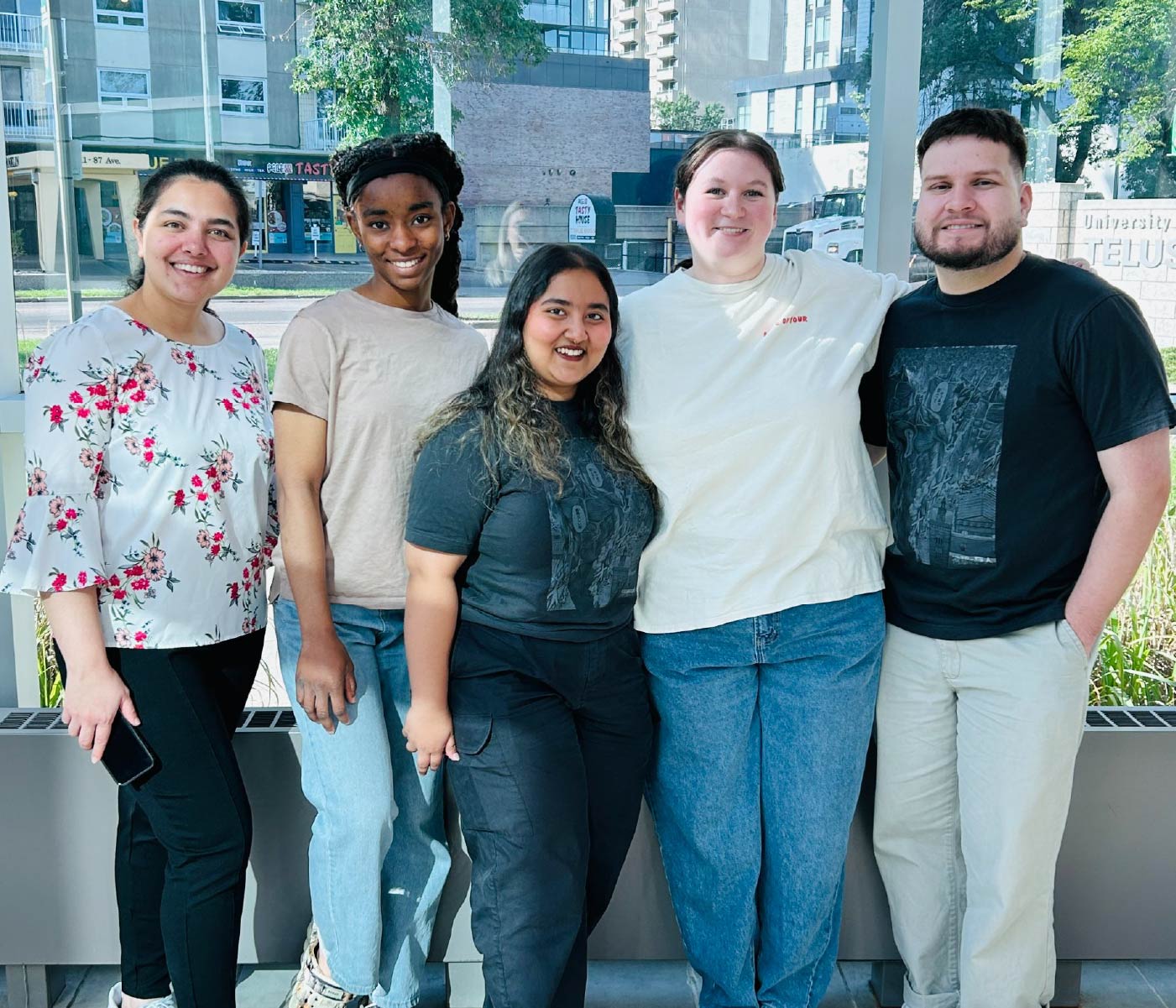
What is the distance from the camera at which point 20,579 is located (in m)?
1.99

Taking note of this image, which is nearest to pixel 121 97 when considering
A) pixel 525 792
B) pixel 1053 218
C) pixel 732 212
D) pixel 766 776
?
pixel 732 212

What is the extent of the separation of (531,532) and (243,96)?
4.84 feet

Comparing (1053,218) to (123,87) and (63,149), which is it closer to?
(123,87)

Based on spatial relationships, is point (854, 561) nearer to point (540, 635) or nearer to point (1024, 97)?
point (540, 635)

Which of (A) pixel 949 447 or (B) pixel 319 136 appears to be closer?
(A) pixel 949 447

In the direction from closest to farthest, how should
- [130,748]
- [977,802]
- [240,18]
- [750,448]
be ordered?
[130,748] < [750,448] < [977,802] < [240,18]

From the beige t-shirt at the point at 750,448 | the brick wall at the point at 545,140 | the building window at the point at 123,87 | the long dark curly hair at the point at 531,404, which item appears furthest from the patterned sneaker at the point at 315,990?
the building window at the point at 123,87

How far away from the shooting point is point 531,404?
2098 mm

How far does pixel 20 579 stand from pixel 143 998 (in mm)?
919

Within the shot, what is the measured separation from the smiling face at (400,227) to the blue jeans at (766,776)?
86 centimetres

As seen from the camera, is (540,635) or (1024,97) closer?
(540,635)

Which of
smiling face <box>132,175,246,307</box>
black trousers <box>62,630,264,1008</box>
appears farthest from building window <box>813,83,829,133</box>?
black trousers <box>62,630,264,1008</box>

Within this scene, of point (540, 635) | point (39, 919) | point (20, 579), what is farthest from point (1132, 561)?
point (39, 919)

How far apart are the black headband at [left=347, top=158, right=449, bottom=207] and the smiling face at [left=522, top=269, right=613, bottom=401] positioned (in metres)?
0.36
